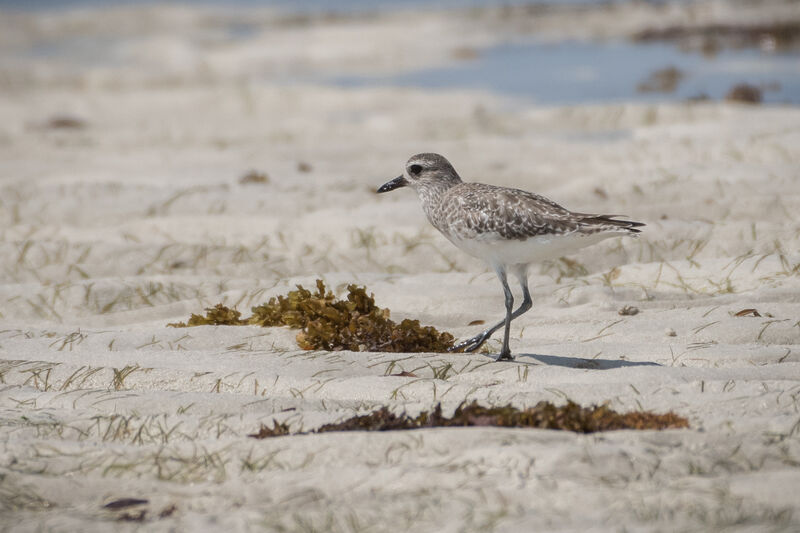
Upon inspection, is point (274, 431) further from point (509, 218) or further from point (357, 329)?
point (509, 218)

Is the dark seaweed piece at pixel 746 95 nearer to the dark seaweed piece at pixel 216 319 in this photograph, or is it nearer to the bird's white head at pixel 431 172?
the bird's white head at pixel 431 172

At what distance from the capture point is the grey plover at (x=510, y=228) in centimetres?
618

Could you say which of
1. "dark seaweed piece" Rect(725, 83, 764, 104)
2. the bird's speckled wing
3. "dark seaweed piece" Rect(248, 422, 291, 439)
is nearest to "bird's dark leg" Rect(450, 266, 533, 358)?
the bird's speckled wing

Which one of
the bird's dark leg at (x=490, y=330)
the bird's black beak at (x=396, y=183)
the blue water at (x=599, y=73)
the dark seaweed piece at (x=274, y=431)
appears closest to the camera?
the dark seaweed piece at (x=274, y=431)

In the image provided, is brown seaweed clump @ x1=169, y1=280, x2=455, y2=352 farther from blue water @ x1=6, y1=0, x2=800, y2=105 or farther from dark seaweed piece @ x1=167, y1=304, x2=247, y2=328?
blue water @ x1=6, y1=0, x2=800, y2=105

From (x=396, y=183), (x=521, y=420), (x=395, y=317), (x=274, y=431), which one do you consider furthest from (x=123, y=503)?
(x=396, y=183)

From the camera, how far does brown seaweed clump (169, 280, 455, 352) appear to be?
6.82 metres

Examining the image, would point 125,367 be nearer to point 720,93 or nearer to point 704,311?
point 704,311

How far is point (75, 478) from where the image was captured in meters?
4.59

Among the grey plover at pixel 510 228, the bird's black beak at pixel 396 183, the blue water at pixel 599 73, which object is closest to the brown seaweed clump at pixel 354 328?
the grey plover at pixel 510 228

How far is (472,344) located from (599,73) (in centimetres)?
1800

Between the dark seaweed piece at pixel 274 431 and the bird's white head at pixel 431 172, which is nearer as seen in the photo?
the dark seaweed piece at pixel 274 431

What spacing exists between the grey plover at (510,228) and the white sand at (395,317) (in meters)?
0.64

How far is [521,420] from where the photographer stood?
4.96 metres
